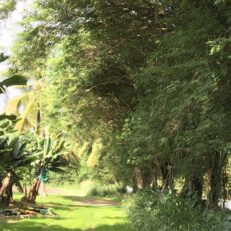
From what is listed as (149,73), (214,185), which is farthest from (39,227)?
(149,73)

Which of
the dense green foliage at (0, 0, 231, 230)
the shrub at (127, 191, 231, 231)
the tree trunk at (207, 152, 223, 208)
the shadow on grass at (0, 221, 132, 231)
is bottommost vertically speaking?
the shadow on grass at (0, 221, 132, 231)

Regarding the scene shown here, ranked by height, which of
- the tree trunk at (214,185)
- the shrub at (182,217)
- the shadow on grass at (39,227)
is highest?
the tree trunk at (214,185)

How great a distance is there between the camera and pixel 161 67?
9.80 m

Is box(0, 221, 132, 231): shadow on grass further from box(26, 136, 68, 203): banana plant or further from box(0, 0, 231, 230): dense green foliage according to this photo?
box(26, 136, 68, 203): banana plant

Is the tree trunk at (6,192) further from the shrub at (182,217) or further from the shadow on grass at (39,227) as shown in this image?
the shrub at (182,217)

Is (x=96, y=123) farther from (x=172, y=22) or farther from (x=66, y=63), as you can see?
(x=172, y=22)

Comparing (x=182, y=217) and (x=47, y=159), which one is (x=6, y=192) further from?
(x=182, y=217)

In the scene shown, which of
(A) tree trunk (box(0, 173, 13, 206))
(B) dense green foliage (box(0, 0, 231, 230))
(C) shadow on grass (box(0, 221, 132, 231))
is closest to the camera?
(B) dense green foliage (box(0, 0, 231, 230))

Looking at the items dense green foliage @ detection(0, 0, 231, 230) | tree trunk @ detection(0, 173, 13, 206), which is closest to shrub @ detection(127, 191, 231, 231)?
dense green foliage @ detection(0, 0, 231, 230)

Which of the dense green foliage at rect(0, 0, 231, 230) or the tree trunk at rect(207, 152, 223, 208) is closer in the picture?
the dense green foliage at rect(0, 0, 231, 230)

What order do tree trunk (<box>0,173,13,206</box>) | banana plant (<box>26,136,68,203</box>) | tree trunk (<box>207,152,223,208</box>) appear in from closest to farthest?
1. tree trunk (<box>207,152,223,208</box>)
2. tree trunk (<box>0,173,13,206</box>)
3. banana plant (<box>26,136,68,203</box>)

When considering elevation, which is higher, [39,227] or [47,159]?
[47,159]

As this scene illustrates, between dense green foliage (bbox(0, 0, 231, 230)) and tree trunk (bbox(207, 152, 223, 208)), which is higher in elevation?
dense green foliage (bbox(0, 0, 231, 230))

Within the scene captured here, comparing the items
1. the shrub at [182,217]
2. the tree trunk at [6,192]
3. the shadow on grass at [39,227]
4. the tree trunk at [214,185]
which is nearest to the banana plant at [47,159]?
the tree trunk at [6,192]
